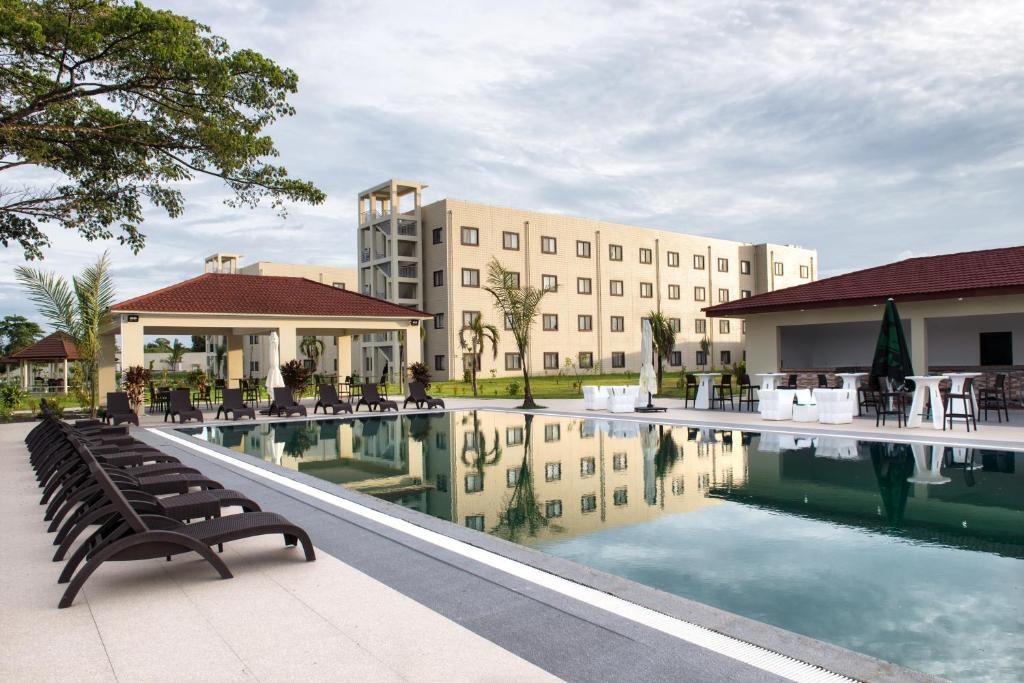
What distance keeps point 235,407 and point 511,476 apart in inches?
486

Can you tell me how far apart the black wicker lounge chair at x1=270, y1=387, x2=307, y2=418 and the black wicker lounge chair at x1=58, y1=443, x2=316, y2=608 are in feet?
48.9

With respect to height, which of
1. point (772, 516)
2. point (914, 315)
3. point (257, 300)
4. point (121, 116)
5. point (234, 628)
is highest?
point (121, 116)

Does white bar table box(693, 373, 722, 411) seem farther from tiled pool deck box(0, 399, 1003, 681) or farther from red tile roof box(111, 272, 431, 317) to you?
tiled pool deck box(0, 399, 1003, 681)

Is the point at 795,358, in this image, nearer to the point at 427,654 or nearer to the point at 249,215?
the point at 249,215

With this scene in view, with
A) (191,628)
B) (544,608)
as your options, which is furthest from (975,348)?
(191,628)

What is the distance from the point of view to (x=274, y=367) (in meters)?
22.7

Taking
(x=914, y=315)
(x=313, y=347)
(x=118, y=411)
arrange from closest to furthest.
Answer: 1. (x=118, y=411)
2. (x=914, y=315)
3. (x=313, y=347)

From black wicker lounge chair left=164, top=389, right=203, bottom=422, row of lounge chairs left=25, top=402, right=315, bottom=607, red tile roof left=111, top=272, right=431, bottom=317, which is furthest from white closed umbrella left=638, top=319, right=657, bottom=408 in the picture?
row of lounge chairs left=25, top=402, right=315, bottom=607

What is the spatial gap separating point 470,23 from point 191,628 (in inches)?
563

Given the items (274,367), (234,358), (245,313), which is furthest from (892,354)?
(234,358)

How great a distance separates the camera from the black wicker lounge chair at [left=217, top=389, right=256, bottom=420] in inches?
756

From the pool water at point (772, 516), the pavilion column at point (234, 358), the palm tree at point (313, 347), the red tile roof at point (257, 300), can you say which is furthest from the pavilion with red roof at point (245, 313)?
the palm tree at point (313, 347)

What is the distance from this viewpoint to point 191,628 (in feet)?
12.9

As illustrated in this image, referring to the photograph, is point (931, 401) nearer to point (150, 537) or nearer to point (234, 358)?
point (150, 537)
